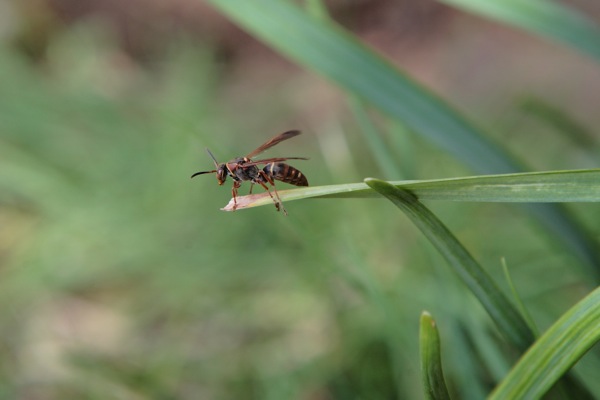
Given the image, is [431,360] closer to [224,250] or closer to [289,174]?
[289,174]

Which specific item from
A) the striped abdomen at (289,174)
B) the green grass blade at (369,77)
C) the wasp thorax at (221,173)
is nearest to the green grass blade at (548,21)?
the green grass blade at (369,77)

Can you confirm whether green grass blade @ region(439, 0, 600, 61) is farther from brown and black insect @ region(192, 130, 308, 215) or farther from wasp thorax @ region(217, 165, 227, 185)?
wasp thorax @ region(217, 165, 227, 185)

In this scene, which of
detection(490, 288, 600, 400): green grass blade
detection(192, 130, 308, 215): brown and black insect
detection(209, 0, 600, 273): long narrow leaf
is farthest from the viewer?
detection(192, 130, 308, 215): brown and black insect

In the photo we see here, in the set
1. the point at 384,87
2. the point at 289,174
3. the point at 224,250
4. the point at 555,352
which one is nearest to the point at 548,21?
the point at 384,87

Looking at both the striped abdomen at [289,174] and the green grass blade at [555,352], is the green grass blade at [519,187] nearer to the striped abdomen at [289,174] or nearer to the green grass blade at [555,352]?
the green grass blade at [555,352]

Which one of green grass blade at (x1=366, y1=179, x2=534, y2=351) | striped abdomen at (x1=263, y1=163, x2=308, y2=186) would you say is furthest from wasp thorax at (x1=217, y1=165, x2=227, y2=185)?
green grass blade at (x1=366, y1=179, x2=534, y2=351)

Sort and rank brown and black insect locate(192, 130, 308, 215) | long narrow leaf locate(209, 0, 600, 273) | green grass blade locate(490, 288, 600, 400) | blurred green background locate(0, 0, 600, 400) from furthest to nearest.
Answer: blurred green background locate(0, 0, 600, 400) < brown and black insect locate(192, 130, 308, 215) < long narrow leaf locate(209, 0, 600, 273) < green grass blade locate(490, 288, 600, 400)

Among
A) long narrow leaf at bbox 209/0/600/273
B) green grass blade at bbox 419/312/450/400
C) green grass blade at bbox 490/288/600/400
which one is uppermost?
long narrow leaf at bbox 209/0/600/273
